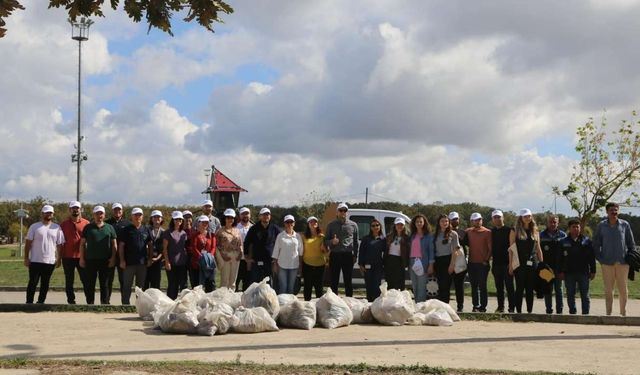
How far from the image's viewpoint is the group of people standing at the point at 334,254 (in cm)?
1416

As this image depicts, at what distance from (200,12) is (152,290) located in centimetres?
602

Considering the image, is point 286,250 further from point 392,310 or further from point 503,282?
point 503,282

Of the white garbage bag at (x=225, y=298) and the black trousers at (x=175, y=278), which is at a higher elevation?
the black trousers at (x=175, y=278)

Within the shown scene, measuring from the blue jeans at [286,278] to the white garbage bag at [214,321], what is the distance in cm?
336

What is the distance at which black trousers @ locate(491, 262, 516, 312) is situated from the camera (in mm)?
14266

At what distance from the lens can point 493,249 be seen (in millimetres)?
14352

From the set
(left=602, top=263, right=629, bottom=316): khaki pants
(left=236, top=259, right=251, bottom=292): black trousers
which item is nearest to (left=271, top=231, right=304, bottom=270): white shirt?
(left=236, top=259, right=251, bottom=292): black trousers

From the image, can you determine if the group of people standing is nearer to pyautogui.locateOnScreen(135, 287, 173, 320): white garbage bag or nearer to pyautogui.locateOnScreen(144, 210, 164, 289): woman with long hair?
→ pyautogui.locateOnScreen(144, 210, 164, 289): woman with long hair

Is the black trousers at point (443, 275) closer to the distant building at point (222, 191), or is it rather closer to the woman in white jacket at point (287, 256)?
the woman in white jacket at point (287, 256)

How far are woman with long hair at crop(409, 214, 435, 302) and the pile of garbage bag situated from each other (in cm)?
155

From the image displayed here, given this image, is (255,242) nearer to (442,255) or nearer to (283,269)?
(283,269)

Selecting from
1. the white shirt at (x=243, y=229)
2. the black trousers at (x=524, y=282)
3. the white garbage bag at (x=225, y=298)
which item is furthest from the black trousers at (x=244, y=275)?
the black trousers at (x=524, y=282)

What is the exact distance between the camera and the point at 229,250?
590 inches

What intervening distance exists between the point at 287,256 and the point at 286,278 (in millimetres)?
414
